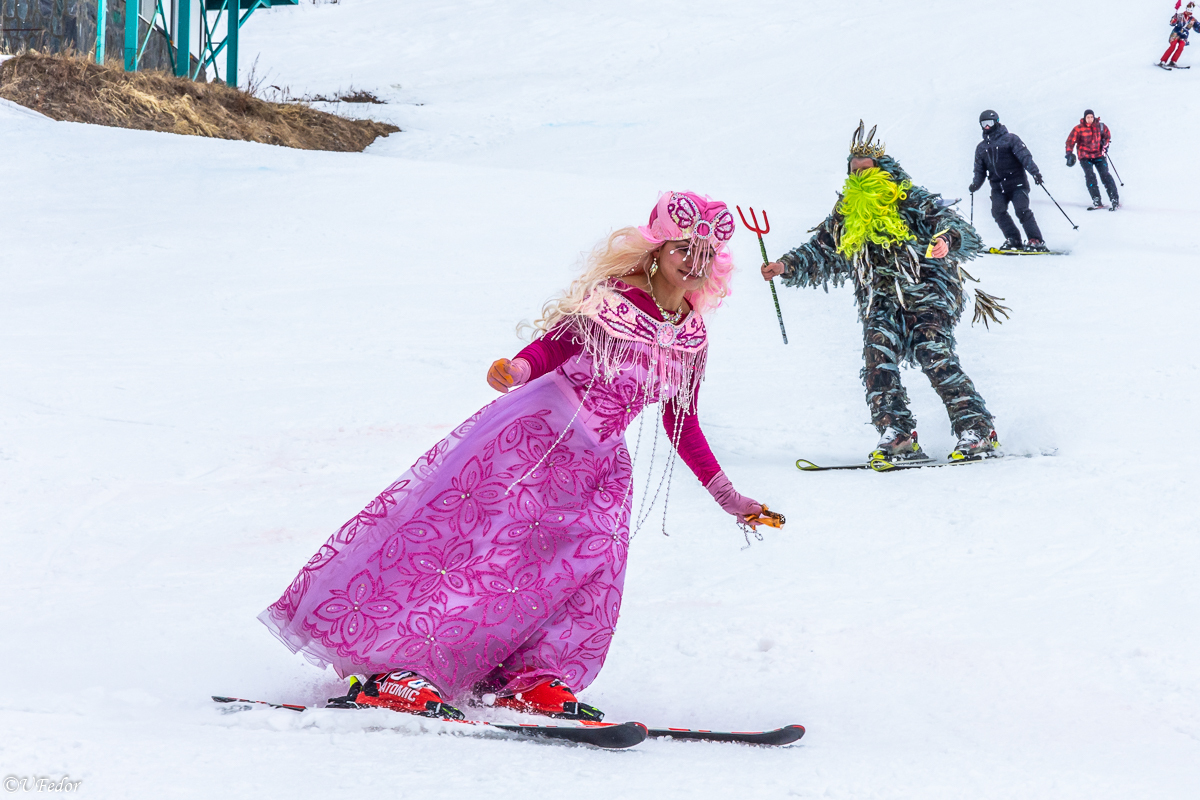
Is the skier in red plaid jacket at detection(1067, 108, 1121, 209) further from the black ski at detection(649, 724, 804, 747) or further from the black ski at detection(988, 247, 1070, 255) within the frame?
the black ski at detection(649, 724, 804, 747)

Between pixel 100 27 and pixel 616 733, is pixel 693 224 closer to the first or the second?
pixel 616 733

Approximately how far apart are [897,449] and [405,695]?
324 cm

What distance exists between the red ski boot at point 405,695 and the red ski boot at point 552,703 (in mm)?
169

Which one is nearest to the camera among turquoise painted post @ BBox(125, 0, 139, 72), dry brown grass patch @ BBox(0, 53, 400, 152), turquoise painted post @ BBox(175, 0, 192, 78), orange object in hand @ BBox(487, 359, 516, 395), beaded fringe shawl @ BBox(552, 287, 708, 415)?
orange object in hand @ BBox(487, 359, 516, 395)

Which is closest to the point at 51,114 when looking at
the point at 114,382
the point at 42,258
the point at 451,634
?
the point at 42,258

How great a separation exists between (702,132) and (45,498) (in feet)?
44.1

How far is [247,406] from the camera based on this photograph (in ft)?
17.4

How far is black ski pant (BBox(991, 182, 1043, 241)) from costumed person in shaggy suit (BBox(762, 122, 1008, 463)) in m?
5.31

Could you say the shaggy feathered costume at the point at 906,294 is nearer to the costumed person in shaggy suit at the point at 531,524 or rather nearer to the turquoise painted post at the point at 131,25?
the costumed person in shaggy suit at the point at 531,524

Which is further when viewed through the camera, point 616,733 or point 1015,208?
point 1015,208

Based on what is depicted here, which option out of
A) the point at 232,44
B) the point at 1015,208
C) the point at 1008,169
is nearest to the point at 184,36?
the point at 232,44

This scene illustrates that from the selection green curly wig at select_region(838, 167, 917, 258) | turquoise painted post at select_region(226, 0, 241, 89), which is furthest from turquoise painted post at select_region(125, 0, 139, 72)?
green curly wig at select_region(838, 167, 917, 258)

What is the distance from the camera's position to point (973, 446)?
507 centimetres

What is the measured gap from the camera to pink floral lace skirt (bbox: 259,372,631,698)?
8.89ft
